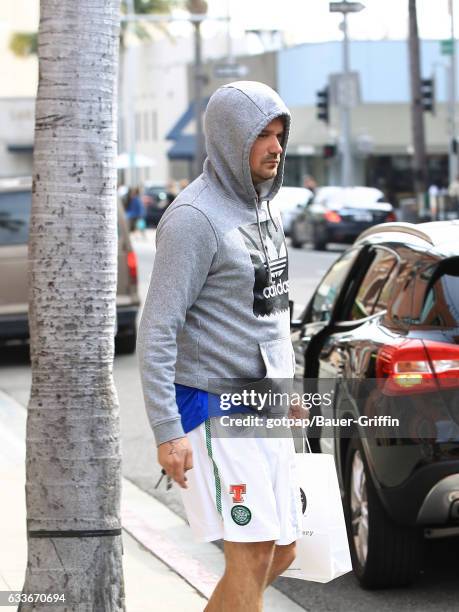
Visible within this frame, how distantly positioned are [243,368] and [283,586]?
8.19ft

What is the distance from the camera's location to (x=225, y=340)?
4.27 metres

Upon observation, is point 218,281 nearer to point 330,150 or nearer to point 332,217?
point 332,217

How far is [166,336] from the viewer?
164 inches

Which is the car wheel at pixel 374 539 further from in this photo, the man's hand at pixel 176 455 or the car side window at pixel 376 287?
the man's hand at pixel 176 455

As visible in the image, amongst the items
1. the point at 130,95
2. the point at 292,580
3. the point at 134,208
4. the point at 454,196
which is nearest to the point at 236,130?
the point at 292,580

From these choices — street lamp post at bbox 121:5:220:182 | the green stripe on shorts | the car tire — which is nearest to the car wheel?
the green stripe on shorts

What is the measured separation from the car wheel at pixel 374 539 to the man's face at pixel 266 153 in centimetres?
207

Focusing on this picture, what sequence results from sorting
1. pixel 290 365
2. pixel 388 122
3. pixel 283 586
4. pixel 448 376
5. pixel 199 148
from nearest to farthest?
pixel 290 365
pixel 448 376
pixel 283 586
pixel 199 148
pixel 388 122

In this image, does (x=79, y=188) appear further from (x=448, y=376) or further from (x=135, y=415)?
(x=135, y=415)

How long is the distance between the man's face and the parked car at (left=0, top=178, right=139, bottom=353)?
9753mm

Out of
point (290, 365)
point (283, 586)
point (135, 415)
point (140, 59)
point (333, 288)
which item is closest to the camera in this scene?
point (290, 365)

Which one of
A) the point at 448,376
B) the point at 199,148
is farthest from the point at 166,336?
the point at 199,148

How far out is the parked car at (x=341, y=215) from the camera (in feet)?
113

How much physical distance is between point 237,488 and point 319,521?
1.67 ft
